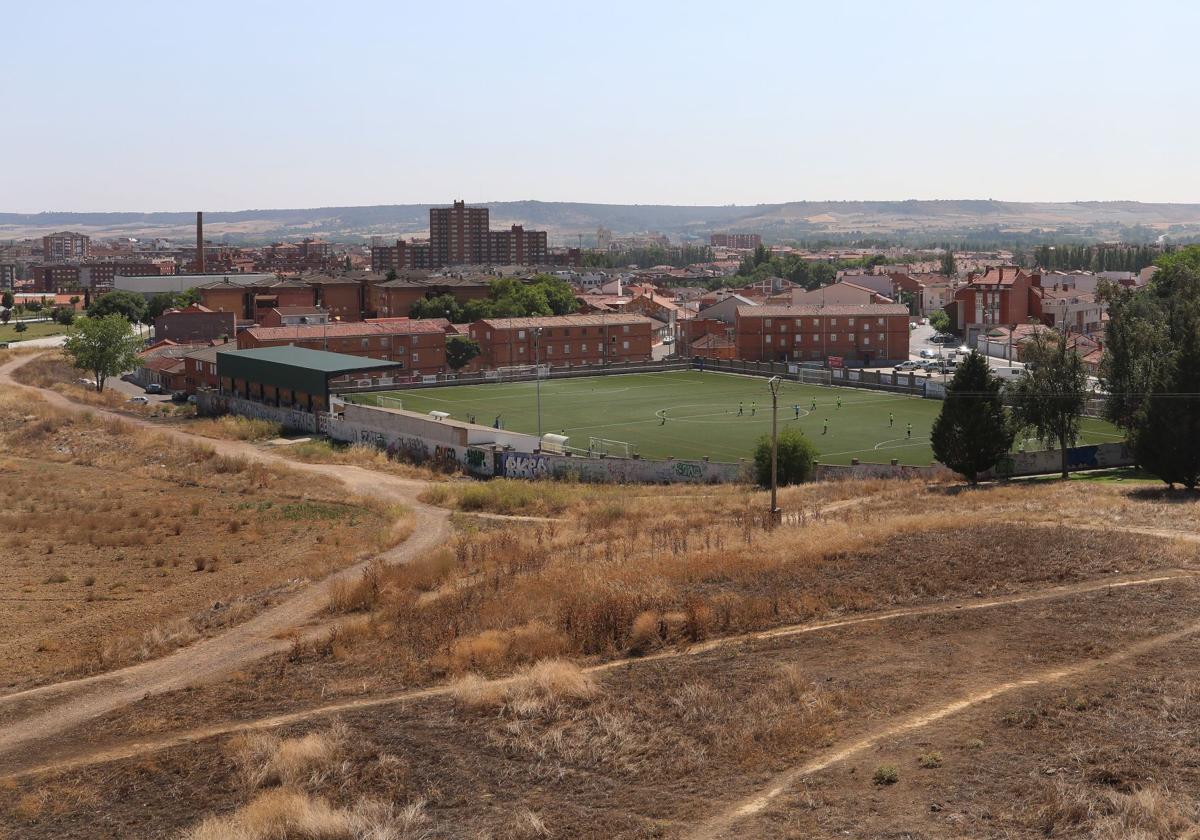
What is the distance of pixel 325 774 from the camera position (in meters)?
12.6

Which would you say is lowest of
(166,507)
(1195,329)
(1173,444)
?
(166,507)

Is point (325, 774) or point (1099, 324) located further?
point (1099, 324)

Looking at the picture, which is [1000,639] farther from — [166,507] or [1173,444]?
[166,507]

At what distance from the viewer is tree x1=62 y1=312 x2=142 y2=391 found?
70125mm

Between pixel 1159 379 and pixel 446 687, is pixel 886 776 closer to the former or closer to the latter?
pixel 446 687

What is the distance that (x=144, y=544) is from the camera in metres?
30.5

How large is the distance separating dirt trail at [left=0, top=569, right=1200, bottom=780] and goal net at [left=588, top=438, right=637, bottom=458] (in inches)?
1059

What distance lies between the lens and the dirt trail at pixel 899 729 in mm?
11055

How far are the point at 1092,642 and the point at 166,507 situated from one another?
27.7 meters

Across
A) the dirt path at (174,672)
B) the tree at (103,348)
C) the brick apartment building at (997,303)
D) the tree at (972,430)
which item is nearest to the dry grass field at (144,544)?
the dirt path at (174,672)

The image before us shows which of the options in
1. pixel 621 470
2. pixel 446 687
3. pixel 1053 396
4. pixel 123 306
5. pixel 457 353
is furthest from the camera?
pixel 123 306

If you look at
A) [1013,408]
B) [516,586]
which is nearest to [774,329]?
[1013,408]

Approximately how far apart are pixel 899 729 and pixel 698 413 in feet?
149

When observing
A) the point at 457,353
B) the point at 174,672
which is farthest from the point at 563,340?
the point at 174,672
